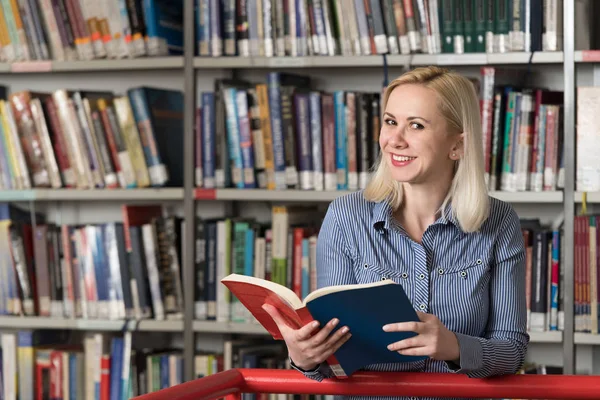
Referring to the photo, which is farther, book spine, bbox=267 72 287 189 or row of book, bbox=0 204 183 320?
row of book, bbox=0 204 183 320

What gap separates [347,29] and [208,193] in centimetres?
69

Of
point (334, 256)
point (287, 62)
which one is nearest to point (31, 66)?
point (287, 62)

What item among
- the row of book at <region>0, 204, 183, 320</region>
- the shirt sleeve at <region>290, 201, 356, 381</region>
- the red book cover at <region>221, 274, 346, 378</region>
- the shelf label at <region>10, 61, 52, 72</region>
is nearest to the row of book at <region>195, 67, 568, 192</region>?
the row of book at <region>0, 204, 183, 320</region>

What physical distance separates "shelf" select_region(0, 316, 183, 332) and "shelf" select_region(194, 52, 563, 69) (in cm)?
86

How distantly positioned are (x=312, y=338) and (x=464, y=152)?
1.62 ft

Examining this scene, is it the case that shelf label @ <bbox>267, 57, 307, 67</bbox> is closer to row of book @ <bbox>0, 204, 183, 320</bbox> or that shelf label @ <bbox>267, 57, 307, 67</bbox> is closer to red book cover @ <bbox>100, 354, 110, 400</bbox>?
row of book @ <bbox>0, 204, 183, 320</bbox>

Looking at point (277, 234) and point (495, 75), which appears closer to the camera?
point (495, 75)

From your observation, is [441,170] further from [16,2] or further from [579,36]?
[16,2]

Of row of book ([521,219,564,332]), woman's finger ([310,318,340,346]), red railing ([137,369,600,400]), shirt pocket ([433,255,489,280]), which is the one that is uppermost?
shirt pocket ([433,255,489,280])

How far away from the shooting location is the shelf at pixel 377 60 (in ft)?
8.49

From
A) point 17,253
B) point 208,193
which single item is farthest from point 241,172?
point 17,253

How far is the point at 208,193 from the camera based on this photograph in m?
2.82

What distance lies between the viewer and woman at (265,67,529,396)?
1.54 m

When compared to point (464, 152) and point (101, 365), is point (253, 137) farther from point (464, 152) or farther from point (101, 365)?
point (464, 152)
